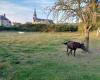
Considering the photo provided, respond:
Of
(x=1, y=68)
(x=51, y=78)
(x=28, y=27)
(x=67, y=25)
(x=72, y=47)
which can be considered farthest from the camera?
(x=28, y=27)

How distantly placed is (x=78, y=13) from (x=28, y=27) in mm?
42165

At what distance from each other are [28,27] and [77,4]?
138 feet

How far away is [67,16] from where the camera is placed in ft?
78.8

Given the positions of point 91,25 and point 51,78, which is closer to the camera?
point 51,78

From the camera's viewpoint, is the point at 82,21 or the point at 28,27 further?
the point at 28,27

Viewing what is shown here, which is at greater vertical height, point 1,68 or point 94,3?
point 94,3

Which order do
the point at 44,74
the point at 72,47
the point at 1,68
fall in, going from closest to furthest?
the point at 44,74 < the point at 1,68 < the point at 72,47

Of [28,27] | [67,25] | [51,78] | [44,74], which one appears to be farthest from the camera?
[28,27]

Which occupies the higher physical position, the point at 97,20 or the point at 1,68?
the point at 97,20

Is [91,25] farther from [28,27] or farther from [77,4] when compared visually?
[28,27]

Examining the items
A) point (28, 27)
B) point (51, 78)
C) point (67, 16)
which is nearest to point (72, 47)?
point (67, 16)

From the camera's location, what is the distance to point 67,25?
25.2 meters

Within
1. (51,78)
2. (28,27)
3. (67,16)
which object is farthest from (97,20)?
(28,27)

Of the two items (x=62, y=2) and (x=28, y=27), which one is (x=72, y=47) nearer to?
(x=62, y=2)
